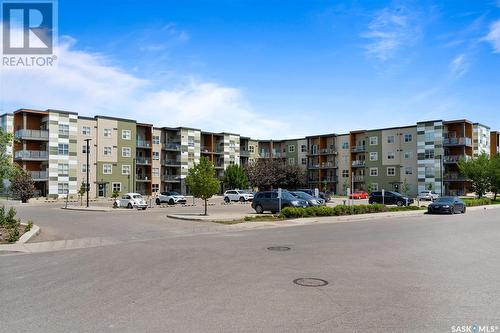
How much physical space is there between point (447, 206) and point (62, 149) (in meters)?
56.6

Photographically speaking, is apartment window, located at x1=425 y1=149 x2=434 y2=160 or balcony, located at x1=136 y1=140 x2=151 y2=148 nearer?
apartment window, located at x1=425 y1=149 x2=434 y2=160

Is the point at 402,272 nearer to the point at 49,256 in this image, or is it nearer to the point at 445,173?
the point at 49,256

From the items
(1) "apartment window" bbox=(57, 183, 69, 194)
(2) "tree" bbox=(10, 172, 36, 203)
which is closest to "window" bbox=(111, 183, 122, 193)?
(1) "apartment window" bbox=(57, 183, 69, 194)

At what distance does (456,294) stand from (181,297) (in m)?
5.23

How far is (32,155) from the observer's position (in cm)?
6247


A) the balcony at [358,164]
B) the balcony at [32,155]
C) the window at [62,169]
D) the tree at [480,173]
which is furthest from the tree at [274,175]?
the balcony at [32,155]

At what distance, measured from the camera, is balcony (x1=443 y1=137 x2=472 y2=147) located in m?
69.7

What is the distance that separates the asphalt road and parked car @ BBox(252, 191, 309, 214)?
16.0 meters

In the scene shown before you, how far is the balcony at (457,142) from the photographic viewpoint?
69688 millimetres

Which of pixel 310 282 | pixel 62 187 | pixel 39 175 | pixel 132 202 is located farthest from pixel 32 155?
pixel 310 282

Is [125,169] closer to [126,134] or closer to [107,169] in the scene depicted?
[107,169]

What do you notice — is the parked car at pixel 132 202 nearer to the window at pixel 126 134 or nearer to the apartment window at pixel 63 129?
the apartment window at pixel 63 129

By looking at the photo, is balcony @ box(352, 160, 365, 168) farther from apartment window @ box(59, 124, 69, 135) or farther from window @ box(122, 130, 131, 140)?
apartment window @ box(59, 124, 69, 135)

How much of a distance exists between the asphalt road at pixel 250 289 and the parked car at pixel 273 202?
16022 millimetres
